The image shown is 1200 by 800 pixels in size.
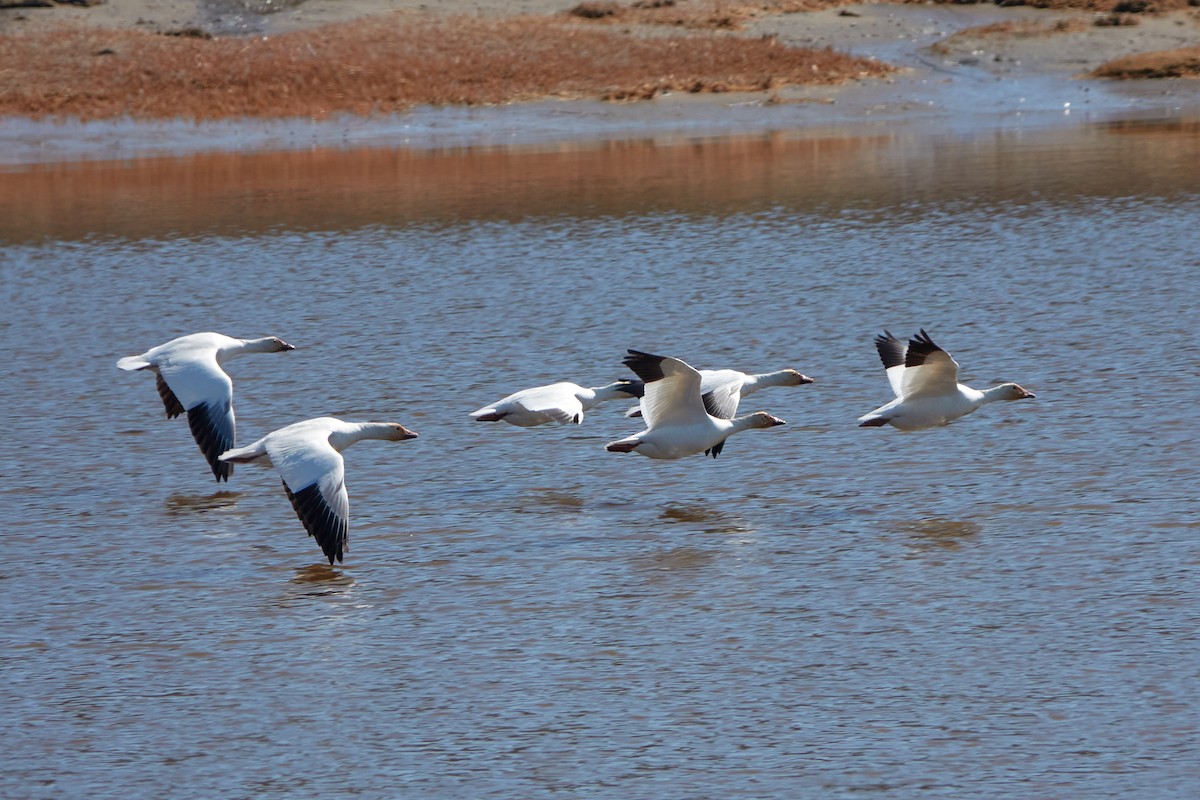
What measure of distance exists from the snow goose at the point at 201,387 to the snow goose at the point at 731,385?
2.57 m

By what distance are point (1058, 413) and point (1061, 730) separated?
542 cm

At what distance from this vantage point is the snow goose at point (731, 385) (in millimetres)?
11742

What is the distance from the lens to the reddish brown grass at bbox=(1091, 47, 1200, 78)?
3269 centimetres

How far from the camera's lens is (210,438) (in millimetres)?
11266

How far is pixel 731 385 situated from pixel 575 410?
1.22 meters

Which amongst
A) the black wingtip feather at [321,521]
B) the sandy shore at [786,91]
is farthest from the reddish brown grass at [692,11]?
the black wingtip feather at [321,521]

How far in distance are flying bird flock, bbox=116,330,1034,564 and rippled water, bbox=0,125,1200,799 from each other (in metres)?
0.35

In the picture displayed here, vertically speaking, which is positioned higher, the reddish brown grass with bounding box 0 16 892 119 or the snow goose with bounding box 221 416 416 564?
the reddish brown grass with bounding box 0 16 892 119

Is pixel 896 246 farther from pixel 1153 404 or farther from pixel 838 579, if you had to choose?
pixel 838 579

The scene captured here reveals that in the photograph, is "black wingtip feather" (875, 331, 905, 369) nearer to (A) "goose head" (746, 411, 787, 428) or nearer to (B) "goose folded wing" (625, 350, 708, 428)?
(A) "goose head" (746, 411, 787, 428)

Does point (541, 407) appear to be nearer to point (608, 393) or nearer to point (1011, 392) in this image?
point (608, 393)

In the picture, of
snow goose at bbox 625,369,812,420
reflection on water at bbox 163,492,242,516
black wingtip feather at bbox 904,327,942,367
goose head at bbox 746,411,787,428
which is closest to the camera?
black wingtip feather at bbox 904,327,942,367

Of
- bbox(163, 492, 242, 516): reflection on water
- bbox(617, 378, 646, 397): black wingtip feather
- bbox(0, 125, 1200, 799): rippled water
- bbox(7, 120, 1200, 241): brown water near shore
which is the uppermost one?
bbox(7, 120, 1200, 241): brown water near shore

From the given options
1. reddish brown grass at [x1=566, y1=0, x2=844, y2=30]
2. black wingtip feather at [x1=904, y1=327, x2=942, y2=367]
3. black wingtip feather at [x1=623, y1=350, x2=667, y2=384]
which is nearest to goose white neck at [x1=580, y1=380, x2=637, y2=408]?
black wingtip feather at [x1=623, y1=350, x2=667, y2=384]
